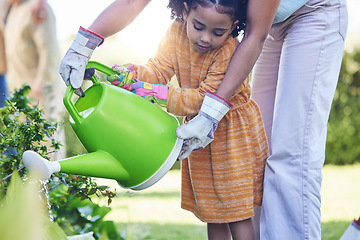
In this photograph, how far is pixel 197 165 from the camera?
5.69 ft

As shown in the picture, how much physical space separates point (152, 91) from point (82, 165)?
38cm

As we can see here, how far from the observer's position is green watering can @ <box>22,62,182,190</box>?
139cm

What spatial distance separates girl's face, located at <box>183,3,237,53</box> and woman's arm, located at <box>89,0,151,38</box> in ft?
0.60

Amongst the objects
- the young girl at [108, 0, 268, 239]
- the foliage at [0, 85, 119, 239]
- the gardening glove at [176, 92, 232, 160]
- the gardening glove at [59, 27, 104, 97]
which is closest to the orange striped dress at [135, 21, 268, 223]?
the young girl at [108, 0, 268, 239]

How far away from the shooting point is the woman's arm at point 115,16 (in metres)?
1.58

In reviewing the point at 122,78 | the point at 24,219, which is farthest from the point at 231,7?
the point at 24,219

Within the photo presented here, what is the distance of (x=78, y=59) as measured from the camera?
1476 mm

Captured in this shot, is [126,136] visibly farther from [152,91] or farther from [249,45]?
[249,45]

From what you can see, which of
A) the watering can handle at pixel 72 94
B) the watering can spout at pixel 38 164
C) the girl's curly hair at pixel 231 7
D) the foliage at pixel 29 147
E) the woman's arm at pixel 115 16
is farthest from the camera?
the foliage at pixel 29 147

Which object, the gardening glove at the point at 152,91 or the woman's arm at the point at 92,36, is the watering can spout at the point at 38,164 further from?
the gardening glove at the point at 152,91

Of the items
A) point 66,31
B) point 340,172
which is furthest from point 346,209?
point 66,31

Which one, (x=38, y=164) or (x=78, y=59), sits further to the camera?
(x=78, y=59)

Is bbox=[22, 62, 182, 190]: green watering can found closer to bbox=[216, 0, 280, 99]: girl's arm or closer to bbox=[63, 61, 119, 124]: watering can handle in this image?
bbox=[63, 61, 119, 124]: watering can handle

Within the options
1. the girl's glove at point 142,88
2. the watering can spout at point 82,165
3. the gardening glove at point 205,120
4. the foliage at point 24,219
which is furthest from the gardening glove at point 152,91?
the foliage at point 24,219
